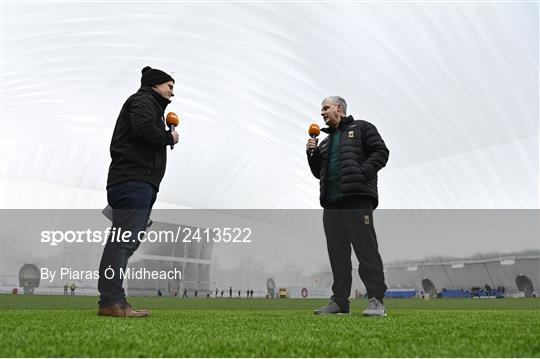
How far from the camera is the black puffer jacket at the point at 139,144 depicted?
14.1 feet

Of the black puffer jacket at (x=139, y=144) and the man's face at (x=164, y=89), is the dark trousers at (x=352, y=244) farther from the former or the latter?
the man's face at (x=164, y=89)

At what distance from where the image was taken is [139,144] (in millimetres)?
4434

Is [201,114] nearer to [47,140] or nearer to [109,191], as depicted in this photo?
[47,140]

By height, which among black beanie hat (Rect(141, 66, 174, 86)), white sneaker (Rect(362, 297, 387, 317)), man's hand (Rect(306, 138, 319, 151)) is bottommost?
white sneaker (Rect(362, 297, 387, 317))

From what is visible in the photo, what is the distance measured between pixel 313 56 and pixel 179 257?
3679 centimetres

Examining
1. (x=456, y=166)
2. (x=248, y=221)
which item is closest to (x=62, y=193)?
(x=248, y=221)

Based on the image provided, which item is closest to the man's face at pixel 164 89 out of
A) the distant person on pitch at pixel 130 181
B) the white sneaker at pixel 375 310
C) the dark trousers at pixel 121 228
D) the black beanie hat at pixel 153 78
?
the black beanie hat at pixel 153 78

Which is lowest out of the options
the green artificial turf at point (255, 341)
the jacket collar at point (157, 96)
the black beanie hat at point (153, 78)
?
the green artificial turf at point (255, 341)

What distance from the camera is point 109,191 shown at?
4.29 meters

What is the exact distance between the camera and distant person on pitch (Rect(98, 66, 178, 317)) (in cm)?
409

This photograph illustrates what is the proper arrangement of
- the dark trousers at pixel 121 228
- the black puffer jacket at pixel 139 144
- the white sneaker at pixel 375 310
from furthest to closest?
1. the white sneaker at pixel 375 310
2. the black puffer jacket at pixel 139 144
3. the dark trousers at pixel 121 228

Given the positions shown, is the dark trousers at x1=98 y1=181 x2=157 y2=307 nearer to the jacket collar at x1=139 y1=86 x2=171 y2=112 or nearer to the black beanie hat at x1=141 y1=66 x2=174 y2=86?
the jacket collar at x1=139 y1=86 x2=171 y2=112

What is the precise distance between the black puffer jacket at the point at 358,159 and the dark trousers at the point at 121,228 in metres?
1.79

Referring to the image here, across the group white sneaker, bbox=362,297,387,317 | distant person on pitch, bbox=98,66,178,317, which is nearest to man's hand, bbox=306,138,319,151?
distant person on pitch, bbox=98,66,178,317
